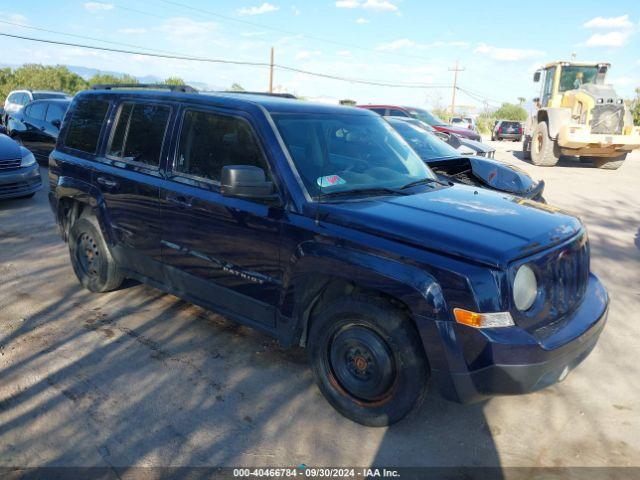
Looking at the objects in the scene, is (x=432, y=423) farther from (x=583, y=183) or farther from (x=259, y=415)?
(x=583, y=183)

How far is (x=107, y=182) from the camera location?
4.31 meters

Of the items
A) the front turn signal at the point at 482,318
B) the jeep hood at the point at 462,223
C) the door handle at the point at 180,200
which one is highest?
→ the jeep hood at the point at 462,223

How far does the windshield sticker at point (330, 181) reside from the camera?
326cm

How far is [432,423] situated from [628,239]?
5765mm

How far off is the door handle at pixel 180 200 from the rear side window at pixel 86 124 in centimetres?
124

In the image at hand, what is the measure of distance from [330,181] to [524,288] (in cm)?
135

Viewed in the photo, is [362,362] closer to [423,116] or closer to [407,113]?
[407,113]

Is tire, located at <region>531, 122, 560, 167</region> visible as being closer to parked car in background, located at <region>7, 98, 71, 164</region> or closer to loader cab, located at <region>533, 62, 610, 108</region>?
loader cab, located at <region>533, 62, 610, 108</region>

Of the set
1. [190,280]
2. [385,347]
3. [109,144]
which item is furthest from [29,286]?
[385,347]

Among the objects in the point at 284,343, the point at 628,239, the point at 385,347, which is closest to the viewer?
the point at 385,347

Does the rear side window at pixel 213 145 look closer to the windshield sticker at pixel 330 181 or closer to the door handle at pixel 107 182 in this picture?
the windshield sticker at pixel 330 181

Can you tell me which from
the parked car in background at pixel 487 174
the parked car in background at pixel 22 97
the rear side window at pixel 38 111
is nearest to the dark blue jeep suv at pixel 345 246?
the parked car in background at pixel 487 174

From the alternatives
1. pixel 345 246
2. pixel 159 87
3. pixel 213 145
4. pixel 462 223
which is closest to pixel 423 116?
pixel 159 87

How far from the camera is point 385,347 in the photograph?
2.84 meters
